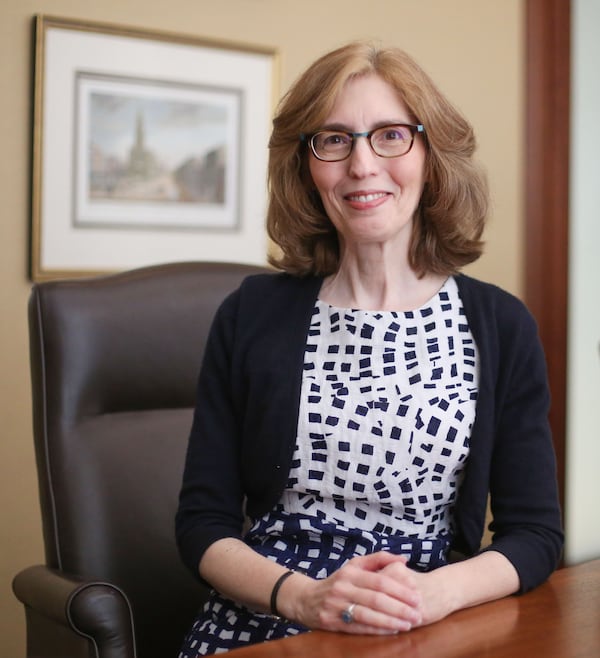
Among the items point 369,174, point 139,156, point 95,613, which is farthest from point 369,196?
point 139,156

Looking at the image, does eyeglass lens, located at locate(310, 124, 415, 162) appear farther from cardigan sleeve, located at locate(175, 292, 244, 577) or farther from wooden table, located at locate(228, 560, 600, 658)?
wooden table, located at locate(228, 560, 600, 658)

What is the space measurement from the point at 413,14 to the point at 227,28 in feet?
2.31

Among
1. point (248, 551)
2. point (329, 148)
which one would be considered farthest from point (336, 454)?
point (329, 148)

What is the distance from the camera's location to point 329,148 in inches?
64.1

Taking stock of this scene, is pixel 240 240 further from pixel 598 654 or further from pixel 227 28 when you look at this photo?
pixel 598 654

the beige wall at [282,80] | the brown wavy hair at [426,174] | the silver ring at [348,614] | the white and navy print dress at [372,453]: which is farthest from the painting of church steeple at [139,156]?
Answer: the silver ring at [348,614]

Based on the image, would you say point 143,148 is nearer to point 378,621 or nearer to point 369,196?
point 369,196

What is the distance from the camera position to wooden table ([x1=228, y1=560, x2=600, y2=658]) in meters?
1.08

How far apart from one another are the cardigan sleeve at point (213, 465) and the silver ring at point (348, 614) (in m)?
0.37

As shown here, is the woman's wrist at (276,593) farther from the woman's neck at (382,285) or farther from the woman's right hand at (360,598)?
the woman's neck at (382,285)

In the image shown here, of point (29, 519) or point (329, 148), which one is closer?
point (329, 148)

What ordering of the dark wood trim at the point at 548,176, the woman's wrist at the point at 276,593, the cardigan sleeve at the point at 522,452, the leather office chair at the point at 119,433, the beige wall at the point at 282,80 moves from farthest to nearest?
the dark wood trim at the point at 548,176 → the beige wall at the point at 282,80 → the leather office chair at the point at 119,433 → the cardigan sleeve at the point at 522,452 → the woman's wrist at the point at 276,593

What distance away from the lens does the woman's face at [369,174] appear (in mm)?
1574

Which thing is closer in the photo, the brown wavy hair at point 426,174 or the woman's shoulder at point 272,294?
the brown wavy hair at point 426,174
